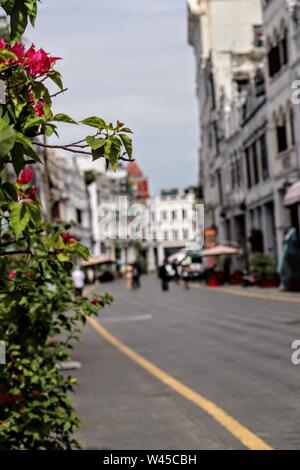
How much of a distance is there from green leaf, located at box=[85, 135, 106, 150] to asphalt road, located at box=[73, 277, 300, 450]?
5088mm

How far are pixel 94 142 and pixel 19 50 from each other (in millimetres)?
462

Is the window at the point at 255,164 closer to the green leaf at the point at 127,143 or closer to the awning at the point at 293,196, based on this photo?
the awning at the point at 293,196

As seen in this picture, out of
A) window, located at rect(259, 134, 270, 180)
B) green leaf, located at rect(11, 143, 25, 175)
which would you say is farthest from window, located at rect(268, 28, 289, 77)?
green leaf, located at rect(11, 143, 25, 175)

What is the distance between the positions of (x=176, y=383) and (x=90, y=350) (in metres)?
7.08

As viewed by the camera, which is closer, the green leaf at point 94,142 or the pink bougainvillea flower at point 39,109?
the green leaf at point 94,142

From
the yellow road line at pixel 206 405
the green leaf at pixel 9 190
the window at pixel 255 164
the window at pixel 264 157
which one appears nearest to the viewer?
the green leaf at pixel 9 190

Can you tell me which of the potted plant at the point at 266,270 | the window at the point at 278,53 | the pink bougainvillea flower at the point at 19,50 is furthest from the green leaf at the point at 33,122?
the potted plant at the point at 266,270

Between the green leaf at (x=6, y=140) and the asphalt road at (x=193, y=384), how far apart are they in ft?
18.1

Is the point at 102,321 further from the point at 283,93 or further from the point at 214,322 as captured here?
the point at 283,93

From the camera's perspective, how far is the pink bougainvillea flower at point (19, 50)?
11.5ft

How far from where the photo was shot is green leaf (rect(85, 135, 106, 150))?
3.36m

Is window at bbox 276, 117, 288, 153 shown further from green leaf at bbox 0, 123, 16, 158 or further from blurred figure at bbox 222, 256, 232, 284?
green leaf at bbox 0, 123, 16, 158

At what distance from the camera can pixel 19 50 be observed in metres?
3.53
